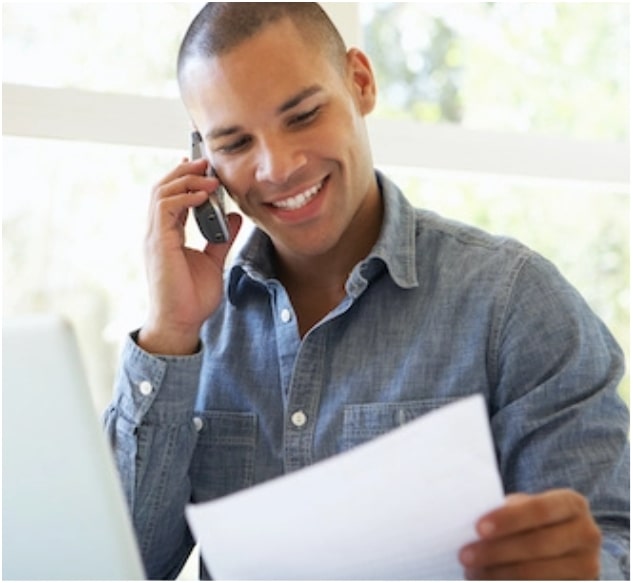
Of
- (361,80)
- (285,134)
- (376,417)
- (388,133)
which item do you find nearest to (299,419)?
(376,417)

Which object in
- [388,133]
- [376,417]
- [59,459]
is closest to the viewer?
[59,459]

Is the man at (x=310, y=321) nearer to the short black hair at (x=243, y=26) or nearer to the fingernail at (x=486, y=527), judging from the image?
the short black hair at (x=243, y=26)

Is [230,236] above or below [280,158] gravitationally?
below

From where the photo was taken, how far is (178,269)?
1.44m

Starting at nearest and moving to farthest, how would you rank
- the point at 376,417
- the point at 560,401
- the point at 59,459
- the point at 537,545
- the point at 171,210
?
the point at 59,459
the point at 537,545
the point at 560,401
the point at 376,417
the point at 171,210

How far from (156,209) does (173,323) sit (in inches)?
7.0

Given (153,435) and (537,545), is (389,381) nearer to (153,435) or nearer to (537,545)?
(153,435)

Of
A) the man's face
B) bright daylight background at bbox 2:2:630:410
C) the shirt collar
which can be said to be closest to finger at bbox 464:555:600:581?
the shirt collar

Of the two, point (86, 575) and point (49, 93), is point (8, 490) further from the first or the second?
point (49, 93)

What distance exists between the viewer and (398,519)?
2.55 feet

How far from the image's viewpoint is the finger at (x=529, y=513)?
0.80 m

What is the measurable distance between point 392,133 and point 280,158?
2.06 ft

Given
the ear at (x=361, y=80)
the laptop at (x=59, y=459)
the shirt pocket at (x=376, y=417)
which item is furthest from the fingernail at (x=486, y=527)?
the ear at (x=361, y=80)

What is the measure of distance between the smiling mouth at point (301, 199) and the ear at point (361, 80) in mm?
173
